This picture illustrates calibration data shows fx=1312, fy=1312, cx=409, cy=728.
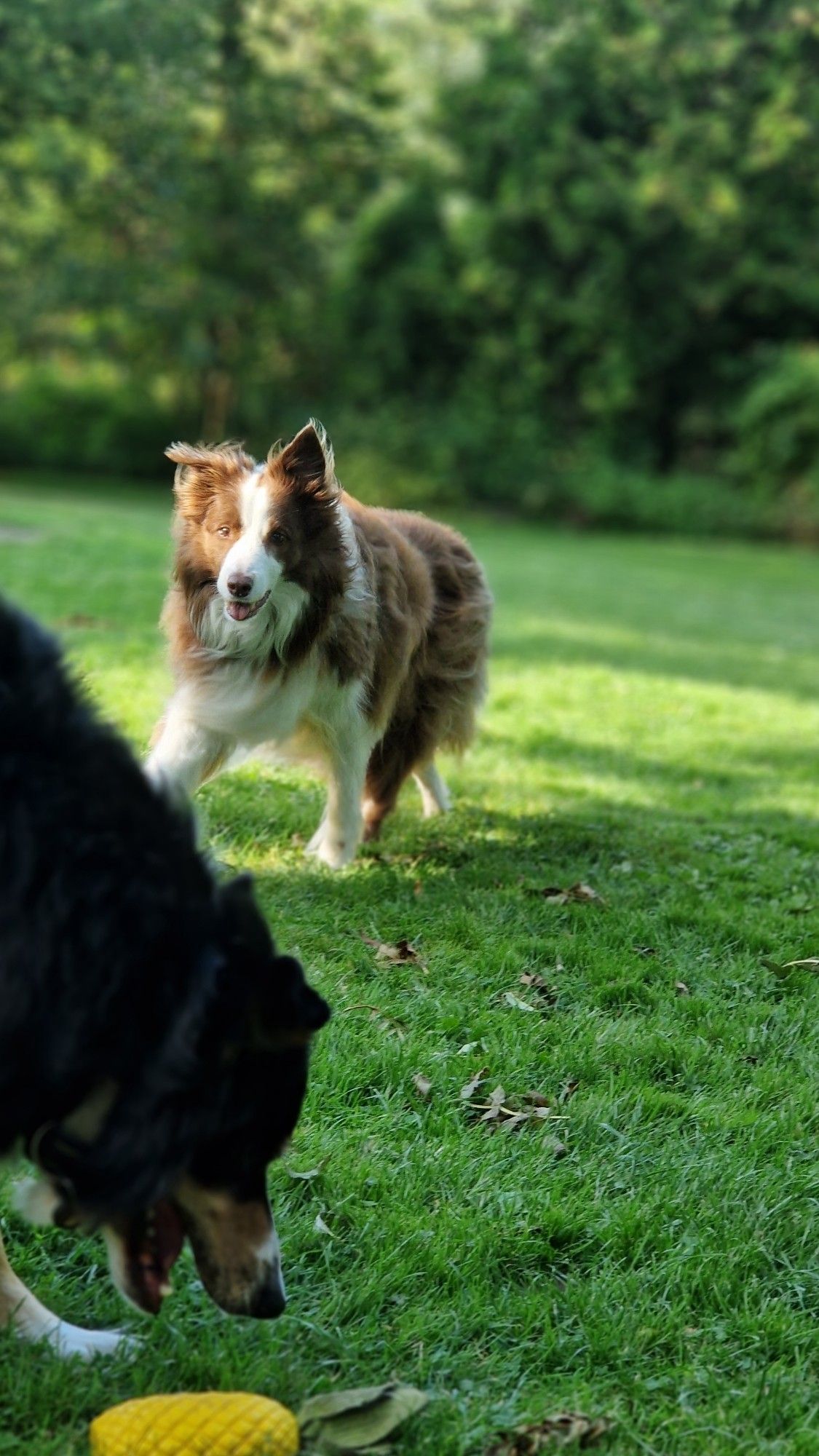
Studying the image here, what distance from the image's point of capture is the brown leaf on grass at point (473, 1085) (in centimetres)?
385

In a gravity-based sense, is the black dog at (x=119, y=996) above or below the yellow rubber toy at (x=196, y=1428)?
above

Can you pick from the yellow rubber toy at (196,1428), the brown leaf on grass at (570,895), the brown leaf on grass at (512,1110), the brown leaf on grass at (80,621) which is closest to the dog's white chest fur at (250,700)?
the brown leaf on grass at (570,895)

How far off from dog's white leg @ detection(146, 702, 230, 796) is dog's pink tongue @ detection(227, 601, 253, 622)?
62 cm

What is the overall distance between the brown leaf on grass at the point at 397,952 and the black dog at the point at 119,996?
7.23ft

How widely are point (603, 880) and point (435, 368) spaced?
3361cm

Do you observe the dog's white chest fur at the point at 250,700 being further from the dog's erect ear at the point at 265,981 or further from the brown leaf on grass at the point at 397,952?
the dog's erect ear at the point at 265,981

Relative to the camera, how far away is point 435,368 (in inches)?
1478

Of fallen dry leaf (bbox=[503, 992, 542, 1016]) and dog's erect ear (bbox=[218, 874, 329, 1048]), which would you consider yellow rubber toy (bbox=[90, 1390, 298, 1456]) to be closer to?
dog's erect ear (bbox=[218, 874, 329, 1048])

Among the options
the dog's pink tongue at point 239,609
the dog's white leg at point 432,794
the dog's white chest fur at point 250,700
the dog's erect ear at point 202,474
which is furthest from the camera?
the dog's white leg at point 432,794

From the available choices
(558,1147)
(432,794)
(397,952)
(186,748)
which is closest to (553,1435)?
(558,1147)

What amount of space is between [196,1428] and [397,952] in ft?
7.88

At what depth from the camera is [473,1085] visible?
3.90 metres

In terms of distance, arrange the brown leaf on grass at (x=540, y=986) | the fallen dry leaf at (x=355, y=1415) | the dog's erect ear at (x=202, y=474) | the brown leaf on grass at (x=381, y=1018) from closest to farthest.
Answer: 1. the fallen dry leaf at (x=355, y=1415)
2. the brown leaf on grass at (x=381, y=1018)
3. the brown leaf on grass at (x=540, y=986)
4. the dog's erect ear at (x=202, y=474)

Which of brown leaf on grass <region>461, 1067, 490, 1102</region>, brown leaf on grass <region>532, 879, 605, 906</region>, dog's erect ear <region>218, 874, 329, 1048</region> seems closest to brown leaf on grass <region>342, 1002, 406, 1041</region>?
brown leaf on grass <region>461, 1067, 490, 1102</region>
